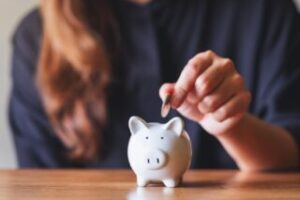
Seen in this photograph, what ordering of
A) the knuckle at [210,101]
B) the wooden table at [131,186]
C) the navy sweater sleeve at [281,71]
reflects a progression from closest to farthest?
the wooden table at [131,186] < the knuckle at [210,101] < the navy sweater sleeve at [281,71]

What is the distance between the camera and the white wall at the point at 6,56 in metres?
1.31

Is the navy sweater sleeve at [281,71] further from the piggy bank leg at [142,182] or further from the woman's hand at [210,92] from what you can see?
the piggy bank leg at [142,182]

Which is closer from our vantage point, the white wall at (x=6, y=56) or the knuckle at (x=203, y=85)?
the knuckle at (x=203, y=85)

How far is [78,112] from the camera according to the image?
998 mm

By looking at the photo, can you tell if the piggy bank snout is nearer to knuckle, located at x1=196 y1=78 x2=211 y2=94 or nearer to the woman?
knuckle, located at x1=196 y1=78 x2=211 y2=94

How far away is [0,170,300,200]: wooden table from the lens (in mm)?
496

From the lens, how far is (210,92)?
60 cm

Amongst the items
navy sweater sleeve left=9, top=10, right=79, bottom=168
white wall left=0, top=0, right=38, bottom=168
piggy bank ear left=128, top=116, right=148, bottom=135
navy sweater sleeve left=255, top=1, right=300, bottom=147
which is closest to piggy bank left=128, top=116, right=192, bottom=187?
piggy bank ear left=128, top=116, right=148, bottom=135

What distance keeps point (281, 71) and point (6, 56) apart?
62 cm

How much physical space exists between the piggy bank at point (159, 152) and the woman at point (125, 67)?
428 millimetres

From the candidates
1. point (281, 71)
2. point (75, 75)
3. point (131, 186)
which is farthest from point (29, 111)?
point (131, 186)

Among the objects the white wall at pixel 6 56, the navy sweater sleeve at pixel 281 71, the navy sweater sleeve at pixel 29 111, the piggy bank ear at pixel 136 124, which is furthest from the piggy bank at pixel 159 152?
the white wall at pixel 6 56

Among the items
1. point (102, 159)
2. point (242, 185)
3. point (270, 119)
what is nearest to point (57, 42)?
point (102, 159)

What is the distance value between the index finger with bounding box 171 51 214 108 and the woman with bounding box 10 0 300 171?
0.36 metres
